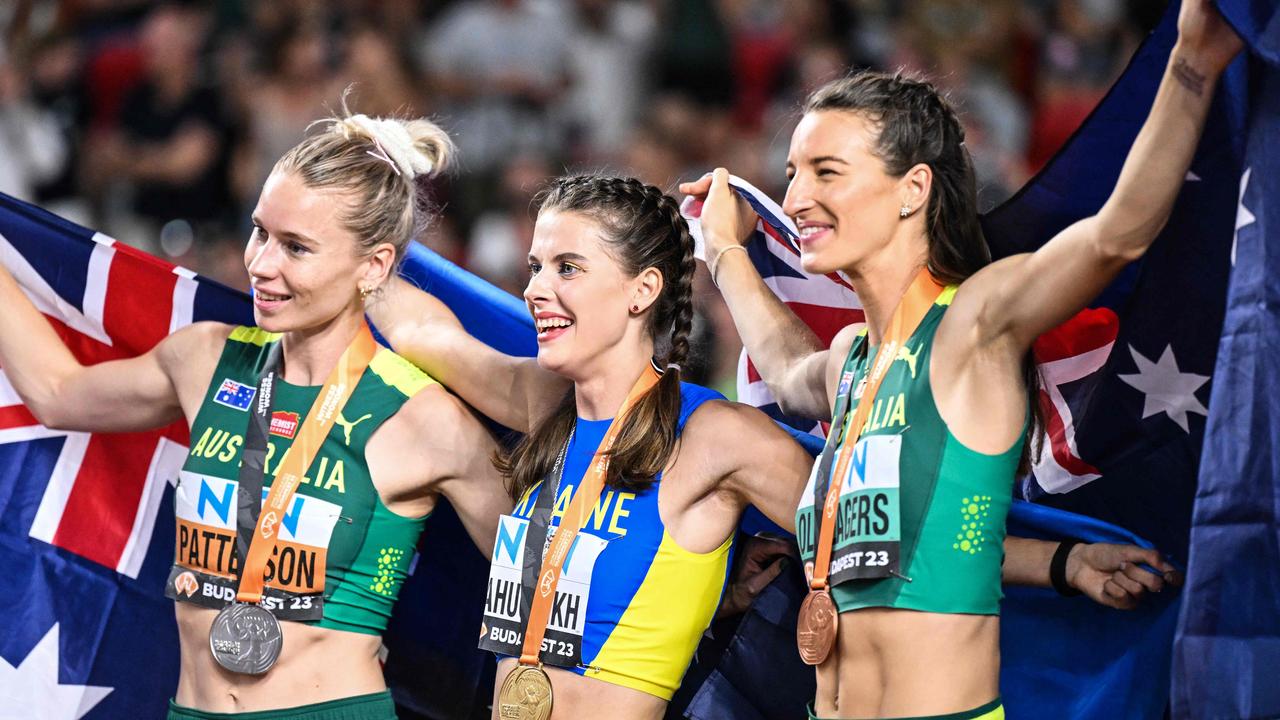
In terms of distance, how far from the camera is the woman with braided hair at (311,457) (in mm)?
3324

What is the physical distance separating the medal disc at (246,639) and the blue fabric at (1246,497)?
72.5 inches

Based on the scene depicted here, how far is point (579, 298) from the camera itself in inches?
129

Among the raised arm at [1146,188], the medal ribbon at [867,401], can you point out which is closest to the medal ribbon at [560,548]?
the medal ribbon at [867,401]

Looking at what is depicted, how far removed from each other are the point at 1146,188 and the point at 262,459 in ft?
6.42

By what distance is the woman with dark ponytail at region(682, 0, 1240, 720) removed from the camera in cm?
255

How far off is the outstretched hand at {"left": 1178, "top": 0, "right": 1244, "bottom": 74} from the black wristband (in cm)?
101

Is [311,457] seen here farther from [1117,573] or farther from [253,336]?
[1117,573]

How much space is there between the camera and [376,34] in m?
8.16

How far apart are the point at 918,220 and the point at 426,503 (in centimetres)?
130

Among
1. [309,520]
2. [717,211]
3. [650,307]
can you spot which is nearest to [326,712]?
[309,520]

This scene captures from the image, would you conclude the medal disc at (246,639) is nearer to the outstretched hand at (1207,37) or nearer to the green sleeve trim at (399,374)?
the green sleeve trim at (399,374)

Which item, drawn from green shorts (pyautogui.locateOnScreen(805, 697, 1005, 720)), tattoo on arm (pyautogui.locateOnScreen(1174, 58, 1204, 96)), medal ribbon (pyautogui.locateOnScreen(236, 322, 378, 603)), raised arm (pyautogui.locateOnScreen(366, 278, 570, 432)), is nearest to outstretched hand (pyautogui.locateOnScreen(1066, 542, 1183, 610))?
green shorts (pyautogui.locateOnScreen(805, 697, 1005, 720))

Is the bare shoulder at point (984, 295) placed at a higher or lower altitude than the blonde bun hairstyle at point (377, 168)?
lower

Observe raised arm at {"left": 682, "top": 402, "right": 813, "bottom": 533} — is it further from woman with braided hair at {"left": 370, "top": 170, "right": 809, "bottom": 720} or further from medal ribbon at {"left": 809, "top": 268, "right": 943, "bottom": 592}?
medal ribbon at {"left": 809, "top": 268, "right": 943, "bottom": 592}
